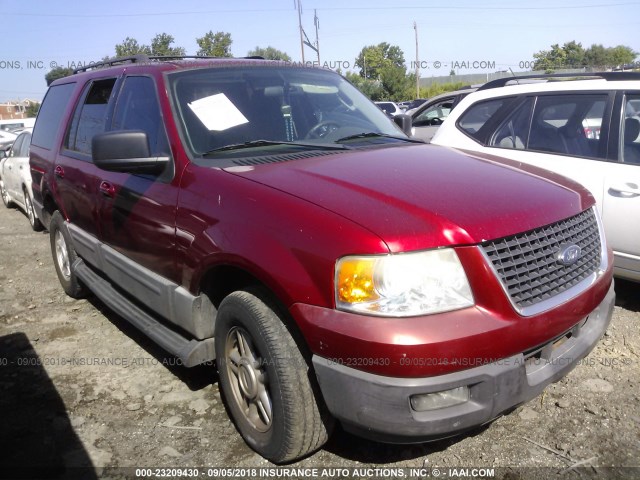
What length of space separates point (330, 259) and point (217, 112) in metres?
1.44

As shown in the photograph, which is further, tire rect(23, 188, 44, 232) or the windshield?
tire rect(23, 188, 44, 232)

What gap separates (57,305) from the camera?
506 cm

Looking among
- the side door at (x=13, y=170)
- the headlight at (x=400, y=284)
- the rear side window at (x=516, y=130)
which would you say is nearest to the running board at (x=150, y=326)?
the headlight at (x=400, y=284)

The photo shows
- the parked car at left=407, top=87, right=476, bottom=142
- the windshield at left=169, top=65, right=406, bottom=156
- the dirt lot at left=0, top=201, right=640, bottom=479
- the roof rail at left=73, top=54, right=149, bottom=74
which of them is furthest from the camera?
the parked car at left=407, top=87, right=476, bottom=142

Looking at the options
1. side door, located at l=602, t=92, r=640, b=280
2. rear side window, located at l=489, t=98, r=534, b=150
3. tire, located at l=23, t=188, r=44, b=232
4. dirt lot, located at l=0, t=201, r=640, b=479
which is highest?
rear side window, located at l=489, t=98, r=534, b=150

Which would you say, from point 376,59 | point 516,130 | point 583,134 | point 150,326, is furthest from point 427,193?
point 376,59

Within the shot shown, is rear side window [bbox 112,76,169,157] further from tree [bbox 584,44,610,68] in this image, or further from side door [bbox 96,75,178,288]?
tree [bbox 584,44,610,68]

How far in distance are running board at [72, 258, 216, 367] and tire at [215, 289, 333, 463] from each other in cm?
14

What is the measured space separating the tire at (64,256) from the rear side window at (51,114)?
0.72m

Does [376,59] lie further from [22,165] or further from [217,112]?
[217,112]

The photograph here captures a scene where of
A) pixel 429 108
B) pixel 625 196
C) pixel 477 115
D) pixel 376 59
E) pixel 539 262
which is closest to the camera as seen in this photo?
pixel 539 262

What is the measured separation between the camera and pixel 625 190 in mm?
4027

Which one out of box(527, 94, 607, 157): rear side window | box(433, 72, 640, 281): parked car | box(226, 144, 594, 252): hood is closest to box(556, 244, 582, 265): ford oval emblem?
box(226, 144, 594, 252): hood

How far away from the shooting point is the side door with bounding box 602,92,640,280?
3982mm
